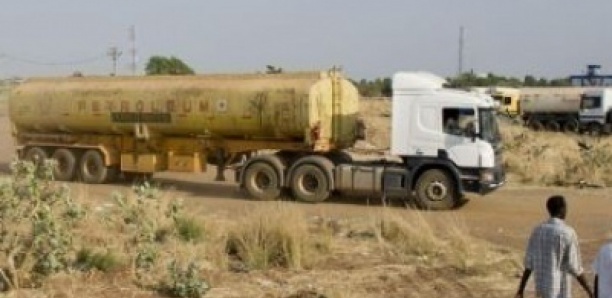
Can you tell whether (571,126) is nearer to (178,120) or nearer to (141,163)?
(141,163)

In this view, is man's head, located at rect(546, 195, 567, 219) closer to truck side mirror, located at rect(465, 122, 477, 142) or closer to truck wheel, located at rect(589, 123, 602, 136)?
truck side mirror, located at rect(465, 122, 477, 142)

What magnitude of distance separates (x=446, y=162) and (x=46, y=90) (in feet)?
39.1

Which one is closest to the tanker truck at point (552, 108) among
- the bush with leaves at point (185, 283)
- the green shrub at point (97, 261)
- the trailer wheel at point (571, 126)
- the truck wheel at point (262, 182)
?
the trailer wheel at point (571, 126)

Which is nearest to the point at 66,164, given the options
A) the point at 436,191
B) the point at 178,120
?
the point at 178,120

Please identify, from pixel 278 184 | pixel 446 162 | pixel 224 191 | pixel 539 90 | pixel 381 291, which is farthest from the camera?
pixel 539 90

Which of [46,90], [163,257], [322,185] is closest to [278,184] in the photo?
[322,185]

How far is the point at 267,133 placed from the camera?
20.6 m

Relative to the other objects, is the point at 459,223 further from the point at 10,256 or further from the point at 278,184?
the point at 10,256

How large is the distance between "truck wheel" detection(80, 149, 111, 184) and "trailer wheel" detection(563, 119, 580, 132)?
3692 cm

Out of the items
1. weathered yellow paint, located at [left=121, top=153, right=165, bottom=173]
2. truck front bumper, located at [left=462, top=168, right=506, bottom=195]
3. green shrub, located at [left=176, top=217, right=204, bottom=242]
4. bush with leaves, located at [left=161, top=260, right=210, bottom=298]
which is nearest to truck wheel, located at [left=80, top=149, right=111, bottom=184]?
weathered yellow paint, located at [left=121, top=153, right=165, bottom=173]

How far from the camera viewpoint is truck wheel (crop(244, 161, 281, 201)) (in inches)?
804

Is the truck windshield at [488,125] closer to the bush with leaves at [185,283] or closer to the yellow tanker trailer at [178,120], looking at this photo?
the yellow tanker trailer at [178,120]

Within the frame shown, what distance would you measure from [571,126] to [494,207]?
1445 inches

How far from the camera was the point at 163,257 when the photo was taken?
10445mm
